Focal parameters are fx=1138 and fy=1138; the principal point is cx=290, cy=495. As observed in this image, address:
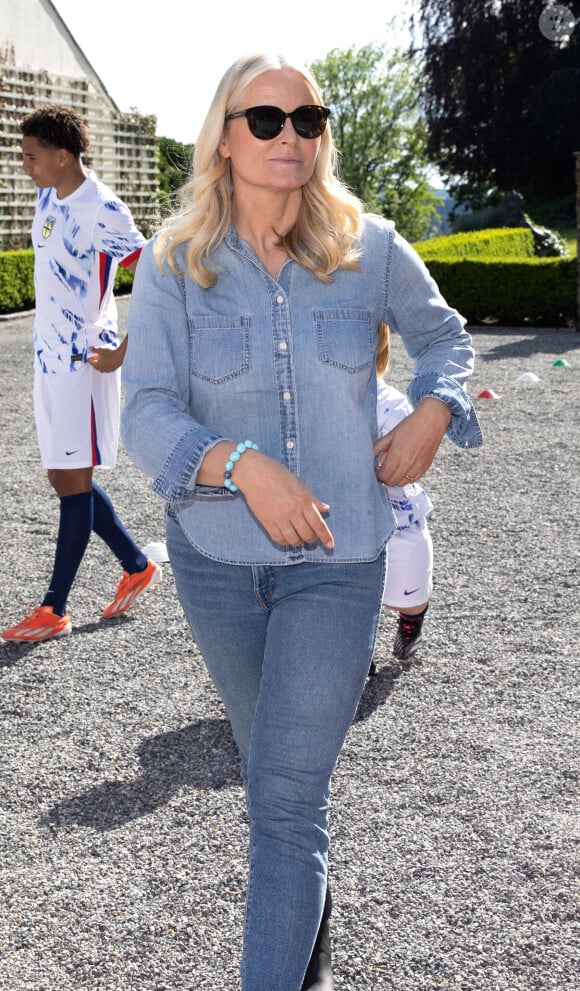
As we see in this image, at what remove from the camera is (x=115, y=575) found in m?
5.61

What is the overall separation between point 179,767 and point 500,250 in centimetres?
1853

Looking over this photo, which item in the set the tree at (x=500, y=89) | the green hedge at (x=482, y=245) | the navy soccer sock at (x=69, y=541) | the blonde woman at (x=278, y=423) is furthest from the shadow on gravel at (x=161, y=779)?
the tree at (x=500, y=89)

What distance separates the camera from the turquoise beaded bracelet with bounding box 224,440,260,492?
6.22 ft

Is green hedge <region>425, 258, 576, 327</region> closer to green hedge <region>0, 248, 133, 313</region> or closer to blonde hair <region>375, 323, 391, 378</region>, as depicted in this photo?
green hedge <region>0, 248, 133, 313</region>

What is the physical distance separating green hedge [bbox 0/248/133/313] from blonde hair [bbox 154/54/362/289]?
1607 centimetres

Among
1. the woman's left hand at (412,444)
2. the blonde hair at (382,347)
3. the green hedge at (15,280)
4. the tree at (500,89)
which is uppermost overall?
the tree at (500,89)

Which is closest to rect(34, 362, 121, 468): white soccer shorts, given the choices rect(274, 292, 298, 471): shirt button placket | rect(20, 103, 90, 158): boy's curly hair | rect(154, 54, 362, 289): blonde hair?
rect(20, 103, 90, 158): boy's curly hair

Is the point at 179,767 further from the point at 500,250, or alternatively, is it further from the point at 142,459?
the point at 500,250

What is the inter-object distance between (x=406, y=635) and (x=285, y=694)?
245cm

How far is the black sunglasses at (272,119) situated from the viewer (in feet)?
6.74

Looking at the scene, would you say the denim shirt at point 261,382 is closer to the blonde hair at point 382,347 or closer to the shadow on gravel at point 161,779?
the blonde hair at point 382,347

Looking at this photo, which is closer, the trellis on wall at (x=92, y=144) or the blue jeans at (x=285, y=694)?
the blue jeans at (x=285, y=694)

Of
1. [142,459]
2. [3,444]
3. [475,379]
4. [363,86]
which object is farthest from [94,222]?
[363,86]

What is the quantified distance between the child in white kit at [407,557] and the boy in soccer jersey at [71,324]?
1.18 meters
